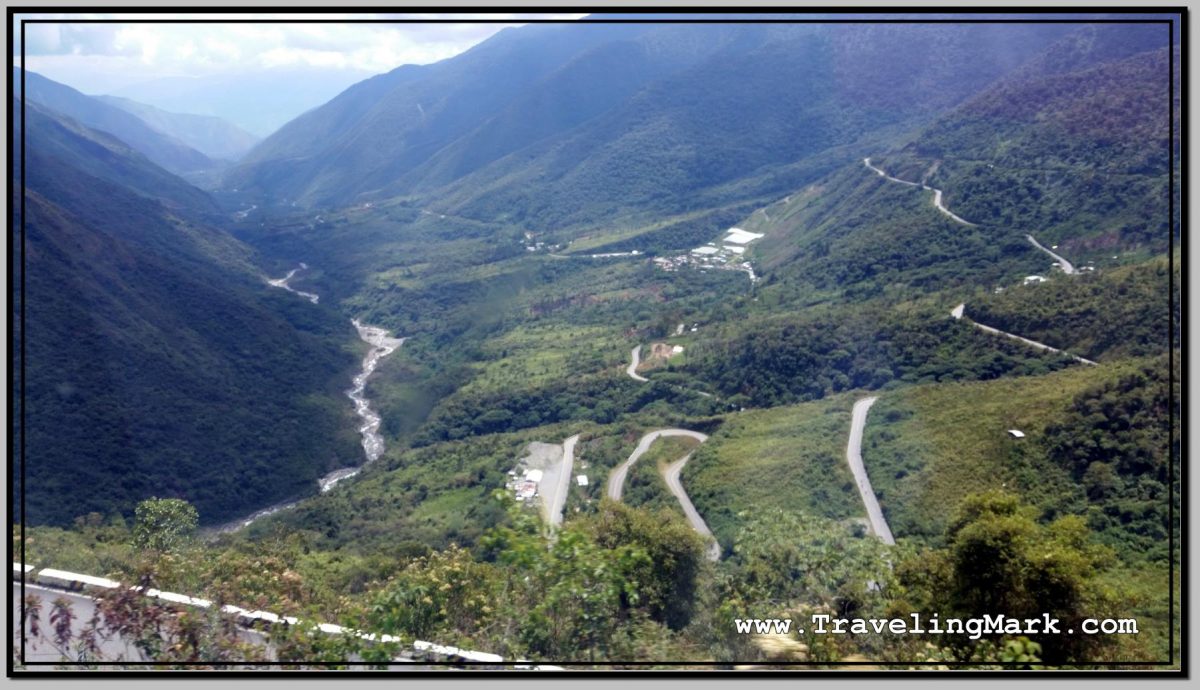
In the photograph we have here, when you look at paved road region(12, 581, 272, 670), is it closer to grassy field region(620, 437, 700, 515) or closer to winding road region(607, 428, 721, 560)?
winding road region(607, 428, 721, 560)

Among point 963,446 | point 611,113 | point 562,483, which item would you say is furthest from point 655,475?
point 611,113

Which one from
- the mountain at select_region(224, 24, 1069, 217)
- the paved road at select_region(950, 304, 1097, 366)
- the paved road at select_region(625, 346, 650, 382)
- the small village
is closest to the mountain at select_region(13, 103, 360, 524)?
the paved road at select_region(625, 346, 650, 382)

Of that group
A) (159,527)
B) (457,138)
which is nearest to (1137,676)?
(159,527)

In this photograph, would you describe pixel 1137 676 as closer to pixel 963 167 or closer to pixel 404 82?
pixel 963 167

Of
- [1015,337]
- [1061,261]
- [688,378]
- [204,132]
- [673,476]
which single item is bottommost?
[673,476]

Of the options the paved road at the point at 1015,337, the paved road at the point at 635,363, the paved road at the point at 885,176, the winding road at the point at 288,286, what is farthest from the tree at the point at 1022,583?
the winding road at the point at 288,286

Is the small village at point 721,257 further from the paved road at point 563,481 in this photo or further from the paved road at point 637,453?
the paved road at point 563,481

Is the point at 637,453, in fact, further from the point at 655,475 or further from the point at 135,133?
the point at 135,133

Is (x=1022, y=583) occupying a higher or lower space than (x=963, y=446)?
higher
